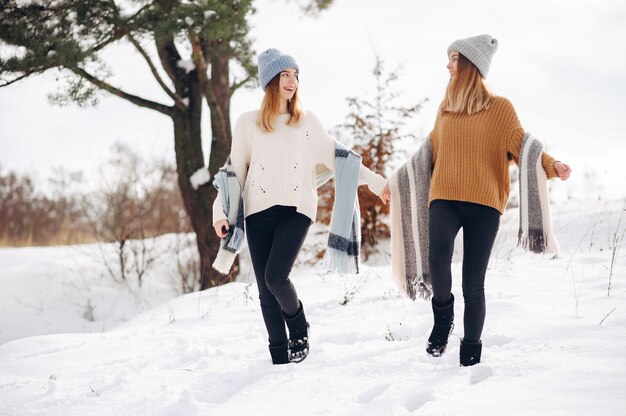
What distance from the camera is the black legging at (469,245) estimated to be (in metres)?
3.11

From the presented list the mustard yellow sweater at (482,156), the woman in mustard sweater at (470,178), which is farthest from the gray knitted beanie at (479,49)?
the mustard yellow sweater at (482,156)

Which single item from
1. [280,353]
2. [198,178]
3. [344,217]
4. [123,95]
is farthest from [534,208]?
[123,95]

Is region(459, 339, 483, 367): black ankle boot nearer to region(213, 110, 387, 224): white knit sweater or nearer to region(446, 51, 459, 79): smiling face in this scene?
region(213, 110, 387, 224): white knit sweater

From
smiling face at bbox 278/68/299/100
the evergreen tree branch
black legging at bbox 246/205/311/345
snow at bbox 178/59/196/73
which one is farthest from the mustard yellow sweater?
snow at bbox 178/59/196/73

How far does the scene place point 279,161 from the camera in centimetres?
353

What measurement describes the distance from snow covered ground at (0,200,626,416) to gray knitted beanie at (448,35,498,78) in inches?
63.0

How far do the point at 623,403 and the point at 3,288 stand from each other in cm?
931

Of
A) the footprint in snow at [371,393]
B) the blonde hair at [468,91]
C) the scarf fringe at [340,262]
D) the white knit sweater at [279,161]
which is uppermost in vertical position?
the blonde hair at [468,91]

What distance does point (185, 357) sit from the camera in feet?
12.9

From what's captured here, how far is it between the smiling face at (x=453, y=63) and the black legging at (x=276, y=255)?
1185 millimetres

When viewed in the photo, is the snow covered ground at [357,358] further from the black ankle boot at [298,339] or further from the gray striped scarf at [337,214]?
the gray striped scarf at [337,214]

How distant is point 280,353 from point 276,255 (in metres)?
0.65

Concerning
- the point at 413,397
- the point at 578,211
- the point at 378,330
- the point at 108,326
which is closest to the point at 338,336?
the point at 378,330

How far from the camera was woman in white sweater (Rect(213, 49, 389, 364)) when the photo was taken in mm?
3467
